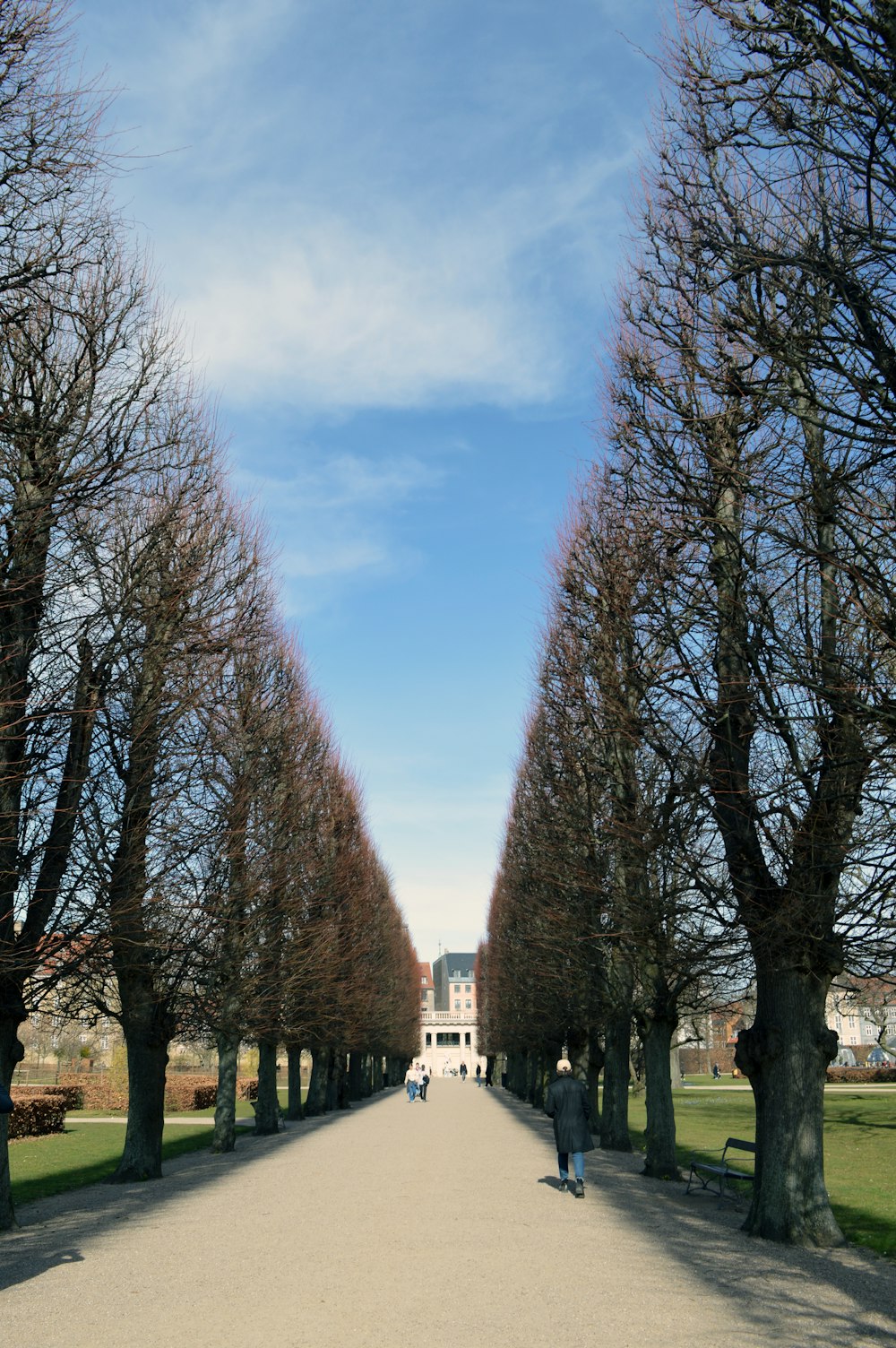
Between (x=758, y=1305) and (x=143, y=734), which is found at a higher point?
(x=143, y=734)

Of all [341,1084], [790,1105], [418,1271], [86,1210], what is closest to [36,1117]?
[86,1210]

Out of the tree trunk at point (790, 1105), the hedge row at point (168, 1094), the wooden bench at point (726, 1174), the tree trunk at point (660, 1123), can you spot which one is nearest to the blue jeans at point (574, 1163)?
the wooden bench at point (726, 1174)

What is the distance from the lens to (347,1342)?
7.74m

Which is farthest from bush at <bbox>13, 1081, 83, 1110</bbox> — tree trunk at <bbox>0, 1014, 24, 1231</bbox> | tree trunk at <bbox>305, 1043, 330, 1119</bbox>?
tree trunk at <bbox>0, 1014, 24, 1231</bbox>

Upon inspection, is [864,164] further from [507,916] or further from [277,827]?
[507,916]

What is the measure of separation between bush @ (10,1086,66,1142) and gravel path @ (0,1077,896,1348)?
12.4 meters

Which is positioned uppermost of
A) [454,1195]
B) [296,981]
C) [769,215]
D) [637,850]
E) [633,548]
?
[769,215]

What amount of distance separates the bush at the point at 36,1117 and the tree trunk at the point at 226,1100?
636cm

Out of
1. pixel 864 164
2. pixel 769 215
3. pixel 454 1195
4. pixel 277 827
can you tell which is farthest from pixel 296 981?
pixel 864 164

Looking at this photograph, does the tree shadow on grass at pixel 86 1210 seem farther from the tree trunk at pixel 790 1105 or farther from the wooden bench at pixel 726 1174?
the wooden bench at pixel 726 1174

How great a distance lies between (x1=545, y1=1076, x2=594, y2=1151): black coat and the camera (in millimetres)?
15742

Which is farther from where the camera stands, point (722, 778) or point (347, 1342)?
point (722, 778)

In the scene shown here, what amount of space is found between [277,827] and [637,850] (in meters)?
11.4

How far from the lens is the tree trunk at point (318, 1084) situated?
126 ft
